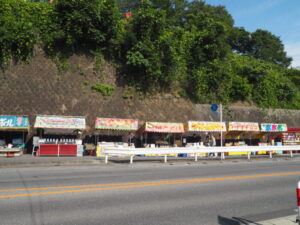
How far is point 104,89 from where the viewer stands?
1086 inches

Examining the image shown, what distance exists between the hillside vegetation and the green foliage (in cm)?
10

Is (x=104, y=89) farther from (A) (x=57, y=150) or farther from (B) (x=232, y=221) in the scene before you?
(B) (x=232, y=221)

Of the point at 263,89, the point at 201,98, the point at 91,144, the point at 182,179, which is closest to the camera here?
the point at 182,179

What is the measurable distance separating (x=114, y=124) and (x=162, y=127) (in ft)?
14.7

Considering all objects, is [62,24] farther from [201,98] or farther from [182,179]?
[182,179]

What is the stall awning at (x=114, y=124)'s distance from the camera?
23.4 metres

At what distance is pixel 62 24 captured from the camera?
89.2 ft

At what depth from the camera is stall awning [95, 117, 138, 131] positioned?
76.6 ft

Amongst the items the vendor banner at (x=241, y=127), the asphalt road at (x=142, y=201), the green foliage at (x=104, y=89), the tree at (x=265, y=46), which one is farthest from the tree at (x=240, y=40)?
the asphalt road at (x=142, y=201)

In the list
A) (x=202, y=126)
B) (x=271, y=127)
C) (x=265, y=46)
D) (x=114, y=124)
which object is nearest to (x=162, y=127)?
(x=202, y=126)

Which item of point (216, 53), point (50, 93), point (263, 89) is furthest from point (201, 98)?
point (50, 93)

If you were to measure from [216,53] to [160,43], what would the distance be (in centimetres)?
869

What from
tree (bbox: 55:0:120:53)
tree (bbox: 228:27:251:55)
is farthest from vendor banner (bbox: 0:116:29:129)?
tree (bbox: 228:27:251:55)

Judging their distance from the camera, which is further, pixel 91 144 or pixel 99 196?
pixel 91 144
